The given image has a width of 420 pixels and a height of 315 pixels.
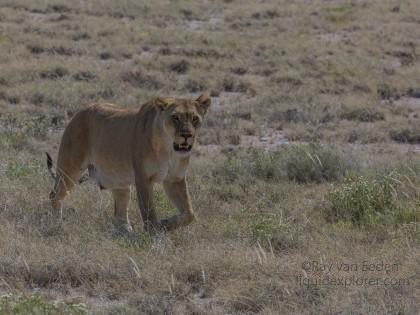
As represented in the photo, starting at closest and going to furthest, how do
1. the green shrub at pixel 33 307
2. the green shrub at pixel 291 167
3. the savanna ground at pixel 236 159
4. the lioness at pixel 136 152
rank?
the green shrub at pixel 33 307 < the savanna ground at pixel 236 159 < the lioness at pixel 136 152 < the green shrub at pixel 291 167

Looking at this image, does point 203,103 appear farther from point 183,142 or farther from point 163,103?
point 183,142

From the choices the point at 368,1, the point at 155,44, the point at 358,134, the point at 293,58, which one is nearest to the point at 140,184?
the point at 358,134

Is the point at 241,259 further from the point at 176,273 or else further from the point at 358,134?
the point at 358,134

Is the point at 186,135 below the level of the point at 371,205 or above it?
above

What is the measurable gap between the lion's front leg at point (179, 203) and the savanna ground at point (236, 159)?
138 millimetres

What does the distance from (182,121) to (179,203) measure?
2.45 ft

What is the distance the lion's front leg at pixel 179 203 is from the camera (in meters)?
7.89

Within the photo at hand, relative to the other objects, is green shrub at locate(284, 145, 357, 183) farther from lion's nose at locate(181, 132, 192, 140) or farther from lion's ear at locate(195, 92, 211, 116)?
lion's nose at locate(181, 132, 192, 140)

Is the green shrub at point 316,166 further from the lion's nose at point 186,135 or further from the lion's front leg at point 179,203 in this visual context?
the lion's nose at point 186,135

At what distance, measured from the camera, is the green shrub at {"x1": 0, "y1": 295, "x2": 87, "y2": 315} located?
539 centimetres

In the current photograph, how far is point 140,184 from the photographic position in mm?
8023

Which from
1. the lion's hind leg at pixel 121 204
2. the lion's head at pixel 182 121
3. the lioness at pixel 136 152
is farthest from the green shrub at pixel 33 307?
the lion's hind leg at pixel 121 204

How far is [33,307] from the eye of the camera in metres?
5.43

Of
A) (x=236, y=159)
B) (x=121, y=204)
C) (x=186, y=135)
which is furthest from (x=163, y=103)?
(x=236, y=159)
